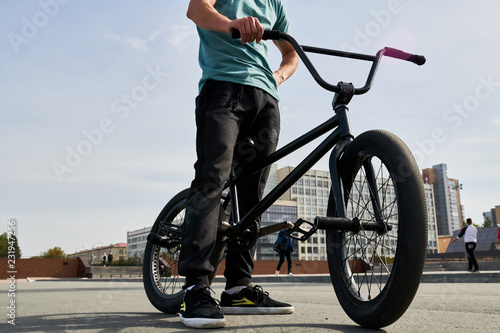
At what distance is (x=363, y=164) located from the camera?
6.68ft

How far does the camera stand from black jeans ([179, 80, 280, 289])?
215cm

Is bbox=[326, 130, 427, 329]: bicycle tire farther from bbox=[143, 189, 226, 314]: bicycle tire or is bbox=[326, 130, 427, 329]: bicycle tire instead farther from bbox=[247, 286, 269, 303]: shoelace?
bbox=[143, 189, 226, 314]: bicycle tire

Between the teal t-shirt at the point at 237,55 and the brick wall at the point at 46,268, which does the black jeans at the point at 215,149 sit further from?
the brick wall at the point at 46,268

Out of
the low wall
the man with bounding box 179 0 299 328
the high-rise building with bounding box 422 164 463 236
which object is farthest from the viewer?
the high-rise building with bounding box 422 164 463 236

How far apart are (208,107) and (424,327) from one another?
1.47 m

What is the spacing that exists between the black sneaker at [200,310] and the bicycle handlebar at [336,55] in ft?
3.77

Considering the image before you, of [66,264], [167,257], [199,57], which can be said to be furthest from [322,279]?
[66,264]

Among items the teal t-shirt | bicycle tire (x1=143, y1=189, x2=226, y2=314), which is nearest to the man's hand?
the teal t-shirt

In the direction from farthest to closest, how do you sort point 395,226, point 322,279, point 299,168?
1. point 322,279
2. point 299,168
3. point 395,226

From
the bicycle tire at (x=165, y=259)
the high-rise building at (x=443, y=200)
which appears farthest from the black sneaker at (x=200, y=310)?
the high-rise building at (x=443, y=200)

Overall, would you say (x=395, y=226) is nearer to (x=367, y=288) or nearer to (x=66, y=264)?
(x=367, y=288)

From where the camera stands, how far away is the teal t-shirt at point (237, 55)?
2408 millimetres

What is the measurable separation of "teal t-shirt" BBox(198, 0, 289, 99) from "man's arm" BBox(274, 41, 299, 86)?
0.63 ft

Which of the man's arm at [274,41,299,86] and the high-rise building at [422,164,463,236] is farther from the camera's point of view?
the high-rise building at [422,164,463,236]
